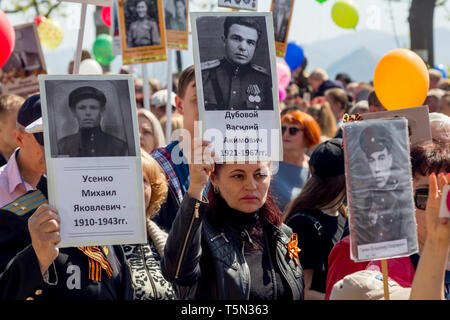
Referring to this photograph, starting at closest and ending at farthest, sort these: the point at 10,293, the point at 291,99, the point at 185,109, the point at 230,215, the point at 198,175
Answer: the point at 10,293 < the point at 198,175 < the point at 230,215 < the point at 185,109 < the point at 291,99

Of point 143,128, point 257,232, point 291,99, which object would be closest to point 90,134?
point 257,232

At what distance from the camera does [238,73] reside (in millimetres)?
3102

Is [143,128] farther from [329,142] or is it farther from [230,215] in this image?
[230,215]

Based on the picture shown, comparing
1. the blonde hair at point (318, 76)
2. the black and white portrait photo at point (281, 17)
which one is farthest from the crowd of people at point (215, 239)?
the blonde hair at point (318, 76)

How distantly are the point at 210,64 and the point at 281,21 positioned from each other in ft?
9.48

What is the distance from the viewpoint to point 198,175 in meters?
2.81

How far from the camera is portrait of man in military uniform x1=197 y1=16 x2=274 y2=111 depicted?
3.05 m

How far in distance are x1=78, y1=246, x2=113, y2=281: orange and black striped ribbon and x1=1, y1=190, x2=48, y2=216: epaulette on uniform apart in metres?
0.22

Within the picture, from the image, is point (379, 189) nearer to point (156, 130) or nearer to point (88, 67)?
point (156, 130)

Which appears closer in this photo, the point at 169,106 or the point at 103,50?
the point at 169,106

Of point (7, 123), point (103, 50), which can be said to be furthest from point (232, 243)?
point (103, 50)

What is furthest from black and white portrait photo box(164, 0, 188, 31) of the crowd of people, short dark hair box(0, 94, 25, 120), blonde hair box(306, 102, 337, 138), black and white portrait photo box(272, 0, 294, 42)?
→ the crowd of people

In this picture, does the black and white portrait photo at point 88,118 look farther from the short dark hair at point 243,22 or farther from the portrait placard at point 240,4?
the portrait placard at point 240,4
